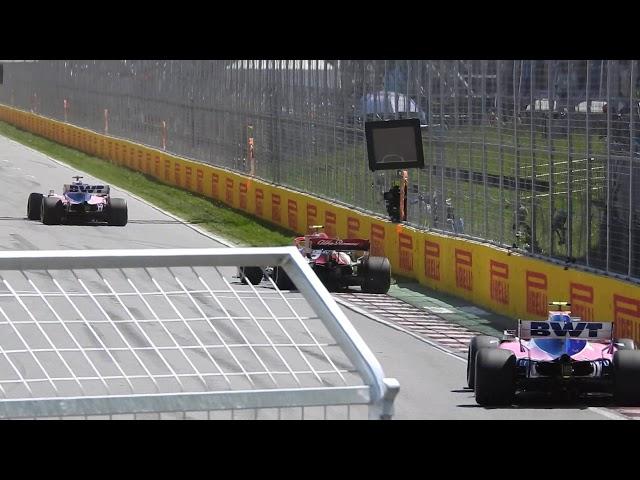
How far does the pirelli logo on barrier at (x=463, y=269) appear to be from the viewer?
25.8m

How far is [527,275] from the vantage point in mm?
23422

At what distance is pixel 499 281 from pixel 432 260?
3.14 meters

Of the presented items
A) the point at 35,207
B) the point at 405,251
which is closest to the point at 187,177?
the point at 35,207

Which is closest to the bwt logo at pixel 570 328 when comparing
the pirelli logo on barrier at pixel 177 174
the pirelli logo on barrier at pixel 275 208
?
the pirelli logo on barrier at pixel 275 208

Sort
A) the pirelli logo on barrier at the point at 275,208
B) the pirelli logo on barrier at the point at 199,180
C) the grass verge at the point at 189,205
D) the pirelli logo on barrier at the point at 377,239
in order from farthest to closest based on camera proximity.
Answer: the pirelli logo on barrier at the point at 199,180
the pirelli logo on barrier at the point at 275,208
the grass verge at the point at 189,205
the pirelli logo on barrier at the point at 377,239

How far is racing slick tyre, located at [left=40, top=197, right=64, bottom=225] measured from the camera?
117 ft

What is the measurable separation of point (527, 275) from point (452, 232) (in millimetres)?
4847

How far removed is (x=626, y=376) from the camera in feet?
52.4

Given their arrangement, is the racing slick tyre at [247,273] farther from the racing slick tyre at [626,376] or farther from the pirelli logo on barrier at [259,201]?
the pirelli logo on barrier at [259,201]

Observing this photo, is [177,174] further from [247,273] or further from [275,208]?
[247,273]

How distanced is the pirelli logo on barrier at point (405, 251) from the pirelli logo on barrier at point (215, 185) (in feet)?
51.5

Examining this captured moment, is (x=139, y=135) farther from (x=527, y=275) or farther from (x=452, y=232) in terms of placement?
(x=527, y=275)

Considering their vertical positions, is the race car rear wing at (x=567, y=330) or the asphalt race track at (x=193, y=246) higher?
the race car rear wing at (x=567, y=330)
